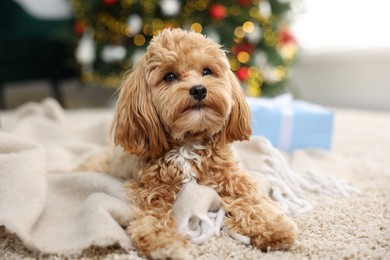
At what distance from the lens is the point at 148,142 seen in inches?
68.2

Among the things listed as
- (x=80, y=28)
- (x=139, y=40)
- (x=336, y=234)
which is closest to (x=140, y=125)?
(x=336, y=234)

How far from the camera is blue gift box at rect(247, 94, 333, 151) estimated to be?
272cm

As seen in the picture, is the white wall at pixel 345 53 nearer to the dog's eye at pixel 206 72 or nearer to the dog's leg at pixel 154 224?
the dog's eye at pixel 206 72

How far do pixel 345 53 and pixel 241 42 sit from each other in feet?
5.48

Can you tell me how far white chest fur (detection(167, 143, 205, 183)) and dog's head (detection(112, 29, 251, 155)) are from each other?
0.03 m

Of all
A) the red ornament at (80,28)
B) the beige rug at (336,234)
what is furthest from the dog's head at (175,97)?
the red ornament at (80,28)

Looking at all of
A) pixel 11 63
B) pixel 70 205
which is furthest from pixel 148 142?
pixel 11 63

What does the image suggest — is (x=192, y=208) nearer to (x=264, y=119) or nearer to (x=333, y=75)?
(x=264, y=119)

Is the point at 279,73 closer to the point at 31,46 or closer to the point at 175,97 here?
the point at 31,46

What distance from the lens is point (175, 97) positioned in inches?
64.2

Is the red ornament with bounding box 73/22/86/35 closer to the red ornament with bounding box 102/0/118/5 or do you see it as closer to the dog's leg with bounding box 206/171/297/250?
the red ornament with bounding box 102/0/118/5

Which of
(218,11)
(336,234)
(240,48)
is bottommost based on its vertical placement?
(336,234)

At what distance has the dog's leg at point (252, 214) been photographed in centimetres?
147

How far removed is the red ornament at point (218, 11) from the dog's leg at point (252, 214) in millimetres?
2692
